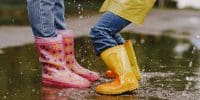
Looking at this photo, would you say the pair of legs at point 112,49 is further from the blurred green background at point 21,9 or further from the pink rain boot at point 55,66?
the blurred green background at point 21,9

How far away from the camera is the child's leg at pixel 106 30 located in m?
3.93

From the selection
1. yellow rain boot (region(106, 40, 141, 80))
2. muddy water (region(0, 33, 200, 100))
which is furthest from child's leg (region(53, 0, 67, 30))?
yellow rain boot (region(106, 40, 141, 80))

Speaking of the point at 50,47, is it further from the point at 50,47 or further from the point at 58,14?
the point at 58,14

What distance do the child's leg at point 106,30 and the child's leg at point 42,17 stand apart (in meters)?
0.32

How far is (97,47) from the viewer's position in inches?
157

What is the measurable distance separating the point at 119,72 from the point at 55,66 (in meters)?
0.49

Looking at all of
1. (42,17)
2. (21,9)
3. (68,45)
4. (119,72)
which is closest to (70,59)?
(68,45)

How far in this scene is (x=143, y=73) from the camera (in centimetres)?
466

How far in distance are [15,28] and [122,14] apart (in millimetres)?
3806

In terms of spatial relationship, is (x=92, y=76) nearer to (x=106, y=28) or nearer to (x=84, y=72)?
(x=84, y=72)

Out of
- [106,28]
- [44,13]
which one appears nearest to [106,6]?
[106,28]

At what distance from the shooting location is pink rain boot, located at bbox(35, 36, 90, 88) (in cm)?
407

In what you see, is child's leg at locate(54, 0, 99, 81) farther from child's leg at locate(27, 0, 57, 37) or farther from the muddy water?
child's leg at locate(27, 0, 57, 37)

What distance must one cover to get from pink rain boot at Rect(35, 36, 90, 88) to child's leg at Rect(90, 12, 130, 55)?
0.90 ft
